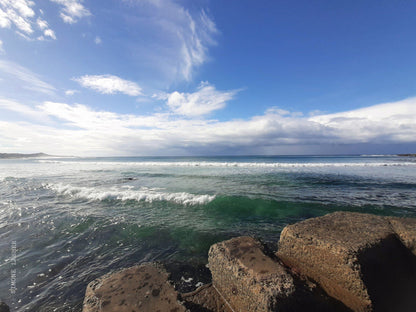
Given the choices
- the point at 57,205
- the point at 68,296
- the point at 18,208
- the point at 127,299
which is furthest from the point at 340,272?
the point at 18,208

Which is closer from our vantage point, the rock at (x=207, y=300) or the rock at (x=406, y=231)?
the rock at (x=207, y=300)

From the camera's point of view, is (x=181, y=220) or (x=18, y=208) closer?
(x=181, y=220)

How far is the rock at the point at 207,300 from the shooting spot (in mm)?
2719

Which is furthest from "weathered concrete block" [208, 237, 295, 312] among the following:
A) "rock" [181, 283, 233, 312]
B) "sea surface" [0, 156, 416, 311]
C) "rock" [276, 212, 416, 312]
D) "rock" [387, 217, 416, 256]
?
"rock" [387, 217, 416, 256]

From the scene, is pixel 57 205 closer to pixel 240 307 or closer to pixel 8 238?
pixel 8 238

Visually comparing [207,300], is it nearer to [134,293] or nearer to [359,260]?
[134,293]

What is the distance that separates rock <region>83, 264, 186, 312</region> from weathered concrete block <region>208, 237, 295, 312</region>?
885mm

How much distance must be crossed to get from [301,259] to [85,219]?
7.76m

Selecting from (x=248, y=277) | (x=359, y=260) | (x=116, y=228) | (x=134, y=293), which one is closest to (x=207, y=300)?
(x=248, y=277)

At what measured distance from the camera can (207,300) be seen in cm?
288

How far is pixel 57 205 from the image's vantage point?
28.9 ft

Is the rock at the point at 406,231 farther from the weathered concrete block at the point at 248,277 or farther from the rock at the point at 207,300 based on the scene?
the rock at the point at 207,300

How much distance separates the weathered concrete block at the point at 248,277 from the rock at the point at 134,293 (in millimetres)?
885

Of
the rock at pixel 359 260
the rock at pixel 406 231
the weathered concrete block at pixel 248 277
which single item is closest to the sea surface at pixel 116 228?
the weathered concrete block at pixel 248 277
